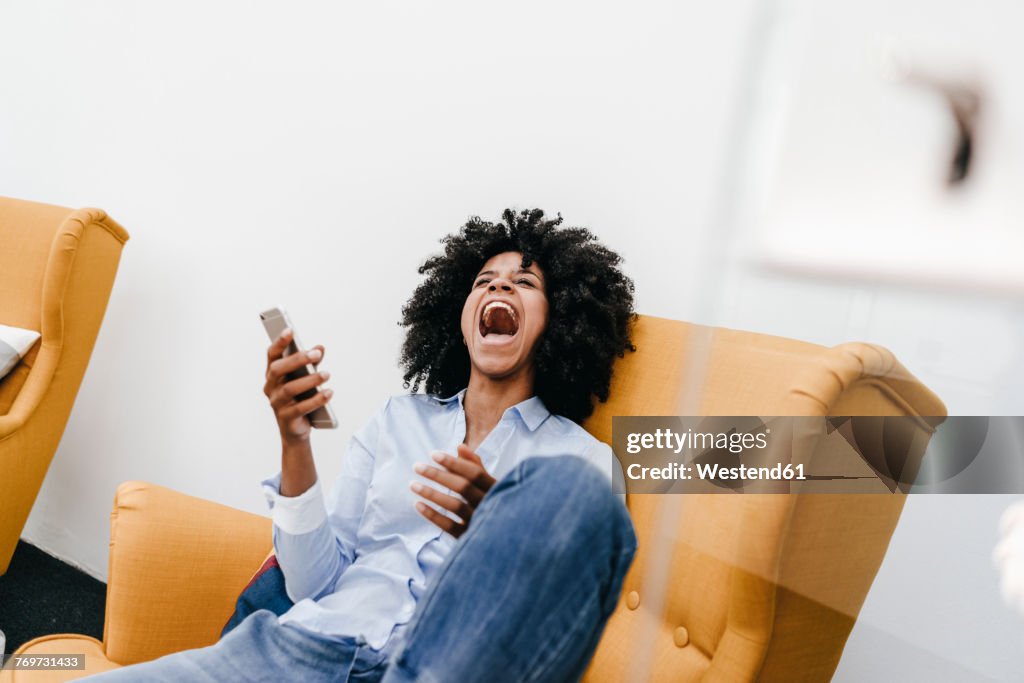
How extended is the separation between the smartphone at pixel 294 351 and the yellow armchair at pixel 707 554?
378mm

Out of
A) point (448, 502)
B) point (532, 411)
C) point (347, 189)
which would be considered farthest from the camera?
point (347, 189)

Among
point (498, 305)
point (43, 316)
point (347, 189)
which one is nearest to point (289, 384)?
point (498, 305)

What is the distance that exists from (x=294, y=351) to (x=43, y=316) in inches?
44.3

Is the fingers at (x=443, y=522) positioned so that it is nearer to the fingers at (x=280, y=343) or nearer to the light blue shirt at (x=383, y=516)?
the light blue shirt at (x=383, y=516)

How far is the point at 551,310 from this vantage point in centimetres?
133

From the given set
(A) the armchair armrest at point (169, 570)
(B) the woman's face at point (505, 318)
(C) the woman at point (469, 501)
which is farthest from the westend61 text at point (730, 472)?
(A) the armchair armrest at point (169, 570)

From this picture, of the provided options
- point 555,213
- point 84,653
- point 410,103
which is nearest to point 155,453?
point 84,653

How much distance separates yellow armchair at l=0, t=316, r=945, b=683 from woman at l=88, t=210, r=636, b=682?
83 millimetres

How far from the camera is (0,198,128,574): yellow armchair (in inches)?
67.6

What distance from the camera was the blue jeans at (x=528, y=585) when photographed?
708 mm

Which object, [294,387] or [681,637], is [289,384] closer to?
[294,387]

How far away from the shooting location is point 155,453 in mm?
2111

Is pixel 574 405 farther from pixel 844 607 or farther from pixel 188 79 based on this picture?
pixel 188 79

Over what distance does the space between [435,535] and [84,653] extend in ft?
1.79
